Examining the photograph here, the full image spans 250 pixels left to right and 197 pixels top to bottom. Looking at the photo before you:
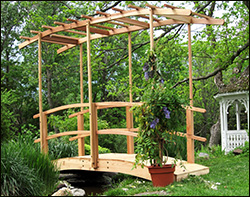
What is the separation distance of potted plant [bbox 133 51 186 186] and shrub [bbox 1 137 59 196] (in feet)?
5.39

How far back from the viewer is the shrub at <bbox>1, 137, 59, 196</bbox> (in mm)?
5577

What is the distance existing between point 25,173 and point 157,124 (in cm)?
223

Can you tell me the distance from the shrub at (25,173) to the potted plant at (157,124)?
5.39ft

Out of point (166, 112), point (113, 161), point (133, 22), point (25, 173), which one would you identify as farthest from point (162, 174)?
point (133, 22)

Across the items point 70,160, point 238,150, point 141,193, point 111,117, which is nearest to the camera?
point 141,193

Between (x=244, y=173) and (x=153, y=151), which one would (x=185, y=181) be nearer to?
(x=153, y=151)

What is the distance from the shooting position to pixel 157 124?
5.34 m

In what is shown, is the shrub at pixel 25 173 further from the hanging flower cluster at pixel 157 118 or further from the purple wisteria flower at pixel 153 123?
the purple wisteria flower at pixel 153 123

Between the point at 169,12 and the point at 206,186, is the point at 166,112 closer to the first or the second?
the point at 206,186

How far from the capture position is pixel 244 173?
19.9 ft

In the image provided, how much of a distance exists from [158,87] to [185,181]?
1.45m

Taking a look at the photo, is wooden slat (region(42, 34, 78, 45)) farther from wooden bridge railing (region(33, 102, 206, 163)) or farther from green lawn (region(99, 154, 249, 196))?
green lawn (region(99, 154, 249, 196))

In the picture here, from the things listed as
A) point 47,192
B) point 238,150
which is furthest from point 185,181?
point 238,150

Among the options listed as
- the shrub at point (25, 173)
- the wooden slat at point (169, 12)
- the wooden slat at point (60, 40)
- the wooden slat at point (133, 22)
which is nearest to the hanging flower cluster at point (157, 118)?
the wooden slat at point (169, 12)
